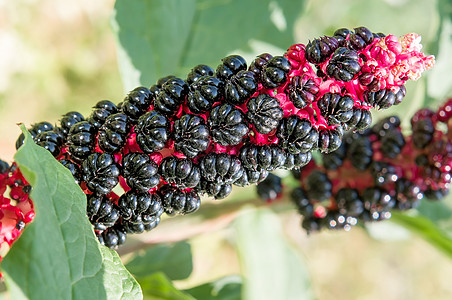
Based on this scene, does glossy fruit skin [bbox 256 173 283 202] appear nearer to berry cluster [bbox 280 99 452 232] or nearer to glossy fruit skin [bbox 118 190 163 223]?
berry cluster [bbox 280 99 452 232]

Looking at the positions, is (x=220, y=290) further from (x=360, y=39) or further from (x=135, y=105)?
(x=360, y=39)

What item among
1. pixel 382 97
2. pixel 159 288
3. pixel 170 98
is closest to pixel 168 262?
pixel 159 288

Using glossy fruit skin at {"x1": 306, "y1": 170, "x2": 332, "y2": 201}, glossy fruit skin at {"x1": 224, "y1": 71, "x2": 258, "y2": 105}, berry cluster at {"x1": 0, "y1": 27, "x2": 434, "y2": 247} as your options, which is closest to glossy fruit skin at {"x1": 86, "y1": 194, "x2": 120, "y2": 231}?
berry cluster at {"x1": 0, "y1": 27, "x2": 434, "y2": 247}

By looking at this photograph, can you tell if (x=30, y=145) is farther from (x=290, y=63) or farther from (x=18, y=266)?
(x=290, y=63)

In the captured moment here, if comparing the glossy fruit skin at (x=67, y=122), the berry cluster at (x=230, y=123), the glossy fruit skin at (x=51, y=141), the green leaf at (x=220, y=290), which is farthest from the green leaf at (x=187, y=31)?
the green leaf at (x=220, y=290)

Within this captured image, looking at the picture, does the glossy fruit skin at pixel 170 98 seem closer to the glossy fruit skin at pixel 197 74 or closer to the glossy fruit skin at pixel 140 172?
the glossy fruit skin at pixel 197 74
